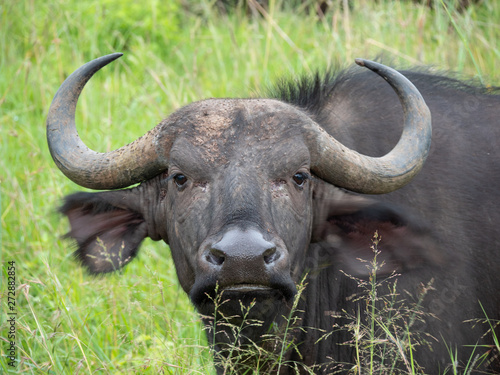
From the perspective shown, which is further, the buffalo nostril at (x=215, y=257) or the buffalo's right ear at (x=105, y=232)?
the buffalo's right ear at (x=105, y=232)

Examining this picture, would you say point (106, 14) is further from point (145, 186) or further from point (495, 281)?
point (495, 281)

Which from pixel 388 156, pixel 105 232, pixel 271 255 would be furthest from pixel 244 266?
pixel 105 232

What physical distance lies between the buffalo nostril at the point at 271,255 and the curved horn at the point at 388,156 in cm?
74

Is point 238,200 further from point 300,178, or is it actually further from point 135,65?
point 135,65

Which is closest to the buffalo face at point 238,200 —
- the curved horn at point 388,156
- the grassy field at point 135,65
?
the curved horn at point 388,156

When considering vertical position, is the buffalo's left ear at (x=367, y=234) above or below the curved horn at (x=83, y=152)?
below

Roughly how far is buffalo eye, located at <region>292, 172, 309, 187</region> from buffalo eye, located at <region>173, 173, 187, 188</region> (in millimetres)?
608

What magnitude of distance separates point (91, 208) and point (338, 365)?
71.4 inches

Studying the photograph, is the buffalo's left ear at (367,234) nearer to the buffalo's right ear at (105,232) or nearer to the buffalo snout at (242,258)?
the buffalo snout at (242,258)

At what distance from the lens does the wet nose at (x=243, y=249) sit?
3.14m

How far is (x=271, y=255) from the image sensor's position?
130 inches

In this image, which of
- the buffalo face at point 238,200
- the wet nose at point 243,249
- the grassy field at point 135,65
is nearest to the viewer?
the wet nose at point 243,249

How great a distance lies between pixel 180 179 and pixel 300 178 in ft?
2.20

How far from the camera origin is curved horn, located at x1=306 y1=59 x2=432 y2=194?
3.76m
